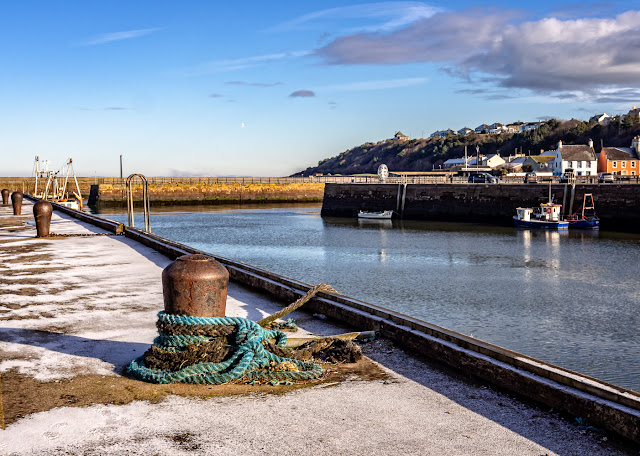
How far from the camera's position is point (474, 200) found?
6031 cm

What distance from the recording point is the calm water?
15.7m

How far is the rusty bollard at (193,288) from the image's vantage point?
238 inches

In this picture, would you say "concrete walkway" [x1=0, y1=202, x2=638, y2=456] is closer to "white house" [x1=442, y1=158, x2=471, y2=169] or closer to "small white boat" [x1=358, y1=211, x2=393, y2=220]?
"small white boat" [x1=358, y1=211, x2=393, y2=220]

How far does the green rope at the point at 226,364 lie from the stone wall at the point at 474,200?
1969 inches

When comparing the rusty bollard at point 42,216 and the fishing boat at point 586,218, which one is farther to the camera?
the fishing boat at point 586,218

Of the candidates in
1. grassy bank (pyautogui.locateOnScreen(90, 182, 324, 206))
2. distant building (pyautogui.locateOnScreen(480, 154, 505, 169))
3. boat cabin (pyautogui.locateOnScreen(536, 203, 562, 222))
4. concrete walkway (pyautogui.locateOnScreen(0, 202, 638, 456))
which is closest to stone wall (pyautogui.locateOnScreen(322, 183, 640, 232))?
boat cabin (pyautogui.locateOnScreen(536, 203, 562, 222))

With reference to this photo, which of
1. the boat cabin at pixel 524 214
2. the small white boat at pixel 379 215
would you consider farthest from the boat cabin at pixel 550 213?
the small white boat at pixel 379 215

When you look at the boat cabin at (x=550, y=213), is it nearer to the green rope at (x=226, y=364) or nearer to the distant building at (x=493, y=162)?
the green rope at (x=226, y=364)

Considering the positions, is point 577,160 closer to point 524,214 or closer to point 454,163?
point 454,163

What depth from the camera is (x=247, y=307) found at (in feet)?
31.7

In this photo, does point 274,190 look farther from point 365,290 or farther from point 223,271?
point 223,271

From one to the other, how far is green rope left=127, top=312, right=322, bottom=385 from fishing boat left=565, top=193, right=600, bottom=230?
4889cm

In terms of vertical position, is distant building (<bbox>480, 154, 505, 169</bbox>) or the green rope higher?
distant building (<bbox>480, 154, 505, 169</bbox>)

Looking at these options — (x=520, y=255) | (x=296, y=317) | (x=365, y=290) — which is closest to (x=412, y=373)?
(x=296, y=317)
